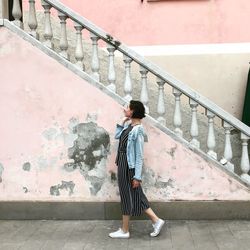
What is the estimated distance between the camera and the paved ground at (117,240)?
4707mm

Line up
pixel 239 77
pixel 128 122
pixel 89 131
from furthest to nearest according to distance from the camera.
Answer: pixel 239 77
pixel 89 131
pixel 128 122

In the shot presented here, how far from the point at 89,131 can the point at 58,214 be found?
1.19 metres

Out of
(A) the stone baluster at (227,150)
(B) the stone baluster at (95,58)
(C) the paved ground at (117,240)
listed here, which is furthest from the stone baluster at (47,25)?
(A) the stone baluster at (227,150)

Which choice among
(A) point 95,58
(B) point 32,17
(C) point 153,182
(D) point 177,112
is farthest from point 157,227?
(B) point 32,17

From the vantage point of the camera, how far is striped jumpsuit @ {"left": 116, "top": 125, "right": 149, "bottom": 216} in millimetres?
4934

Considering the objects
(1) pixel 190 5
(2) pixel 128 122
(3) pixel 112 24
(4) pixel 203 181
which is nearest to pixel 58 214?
(2) pixel 128 122

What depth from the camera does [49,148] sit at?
5566 millimetres

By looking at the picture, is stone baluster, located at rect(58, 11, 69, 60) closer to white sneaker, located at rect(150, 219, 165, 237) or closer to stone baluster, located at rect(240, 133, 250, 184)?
white sneaker, located at rect(150, 219, 165, 237)

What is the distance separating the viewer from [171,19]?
6.99 meters

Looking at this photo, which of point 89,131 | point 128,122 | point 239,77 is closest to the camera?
point 128,122

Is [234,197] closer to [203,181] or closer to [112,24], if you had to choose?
[203,181]

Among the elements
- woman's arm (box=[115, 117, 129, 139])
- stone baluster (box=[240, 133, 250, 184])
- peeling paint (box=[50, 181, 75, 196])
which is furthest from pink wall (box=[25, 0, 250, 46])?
peeling paint (box=[50, 181, 75, 196])

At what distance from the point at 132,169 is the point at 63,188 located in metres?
1.18

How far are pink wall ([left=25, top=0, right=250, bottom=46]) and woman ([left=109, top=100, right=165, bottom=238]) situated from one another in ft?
8.14
